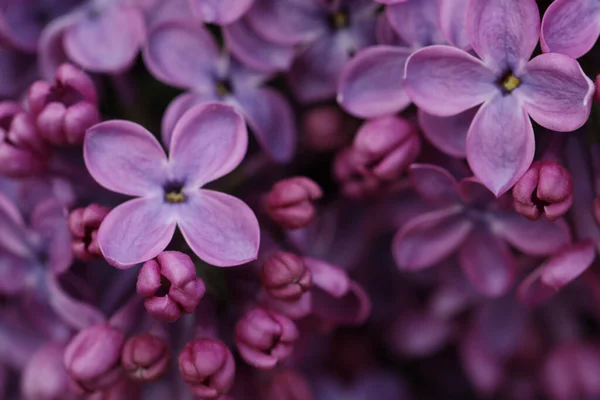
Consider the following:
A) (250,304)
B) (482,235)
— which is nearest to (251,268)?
(250,304)

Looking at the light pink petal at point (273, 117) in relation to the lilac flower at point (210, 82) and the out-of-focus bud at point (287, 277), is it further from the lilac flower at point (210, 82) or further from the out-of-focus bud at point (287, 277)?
the out-of-focus bud at point (287, 277)

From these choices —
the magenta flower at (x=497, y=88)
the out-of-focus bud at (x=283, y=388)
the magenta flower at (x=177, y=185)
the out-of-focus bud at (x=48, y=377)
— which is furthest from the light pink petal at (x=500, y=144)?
the out-of-focus bud at (x=48, y=377)

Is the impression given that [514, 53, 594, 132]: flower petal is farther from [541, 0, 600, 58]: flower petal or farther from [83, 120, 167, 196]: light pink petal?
[83, 120, 167, 196]: light pink petal

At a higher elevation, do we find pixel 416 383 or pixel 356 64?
pixel 356 64

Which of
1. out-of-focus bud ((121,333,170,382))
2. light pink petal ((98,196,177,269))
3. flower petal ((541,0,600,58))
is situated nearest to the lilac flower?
light pink petal ((98,196,177,269))

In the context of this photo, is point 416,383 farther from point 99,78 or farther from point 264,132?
point 99,78

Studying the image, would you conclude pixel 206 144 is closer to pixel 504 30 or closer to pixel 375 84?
pixel 375 84
